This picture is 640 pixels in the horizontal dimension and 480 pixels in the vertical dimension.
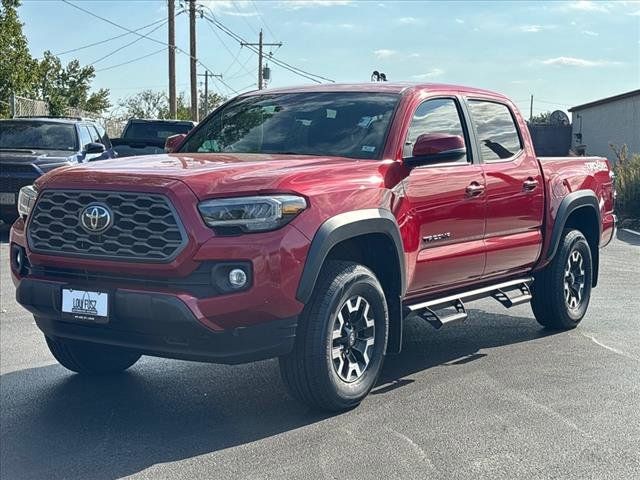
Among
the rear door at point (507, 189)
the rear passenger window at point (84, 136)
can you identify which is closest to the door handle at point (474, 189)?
the rear door at point (507, 189)

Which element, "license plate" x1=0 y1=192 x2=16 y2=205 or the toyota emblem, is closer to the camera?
the toyota emblem

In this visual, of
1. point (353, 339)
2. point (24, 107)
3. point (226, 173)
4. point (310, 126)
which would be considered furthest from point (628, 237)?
point (24, 107)

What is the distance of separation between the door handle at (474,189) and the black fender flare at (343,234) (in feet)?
3.09

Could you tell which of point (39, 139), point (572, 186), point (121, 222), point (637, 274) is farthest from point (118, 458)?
point (39, 139)

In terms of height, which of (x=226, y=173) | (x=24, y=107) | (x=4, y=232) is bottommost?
(x=4, y=232)

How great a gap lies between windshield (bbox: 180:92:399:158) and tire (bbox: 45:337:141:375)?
5.13ft

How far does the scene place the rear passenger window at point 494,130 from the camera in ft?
22.3

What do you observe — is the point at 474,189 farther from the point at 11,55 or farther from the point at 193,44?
the point at 193,44

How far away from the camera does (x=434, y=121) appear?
6340 millimetres

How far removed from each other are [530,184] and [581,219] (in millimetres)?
1376

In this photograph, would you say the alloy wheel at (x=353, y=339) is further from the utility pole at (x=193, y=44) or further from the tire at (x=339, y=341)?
the utility pole at (x=193, y=44)

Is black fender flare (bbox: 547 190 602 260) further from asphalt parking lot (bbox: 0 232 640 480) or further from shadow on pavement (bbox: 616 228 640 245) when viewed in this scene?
shadow on pavement (bbox: 616 228 640 245)

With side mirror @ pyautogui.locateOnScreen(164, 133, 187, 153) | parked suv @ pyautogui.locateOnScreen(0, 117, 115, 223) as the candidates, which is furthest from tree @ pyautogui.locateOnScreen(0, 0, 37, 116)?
side mirror @ pyautogui.locateOnScreen(164, 133, 187, 153)

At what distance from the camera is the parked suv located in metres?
13.4
